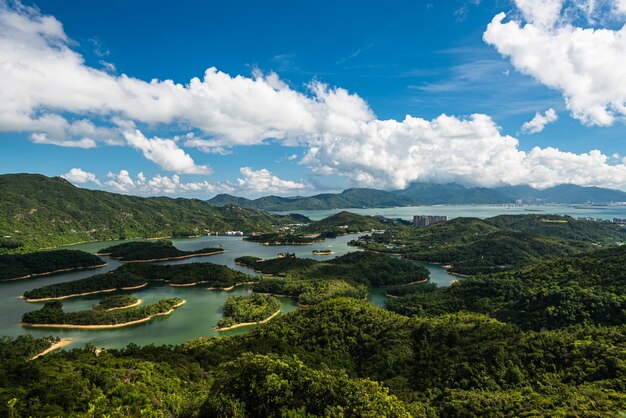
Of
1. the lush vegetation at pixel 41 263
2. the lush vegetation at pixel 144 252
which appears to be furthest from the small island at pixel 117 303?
the lush vegetation at pixel 144 252

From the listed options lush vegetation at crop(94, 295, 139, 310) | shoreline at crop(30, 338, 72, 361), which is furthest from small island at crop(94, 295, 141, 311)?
shoreline at crop(30, 338, 72, 361)

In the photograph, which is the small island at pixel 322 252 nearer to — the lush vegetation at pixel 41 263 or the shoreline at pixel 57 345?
the lush vegetation at pixel 41 263

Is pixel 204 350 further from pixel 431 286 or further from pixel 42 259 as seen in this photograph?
pixel 42 259

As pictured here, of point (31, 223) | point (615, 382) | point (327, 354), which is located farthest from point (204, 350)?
point (31, 223)

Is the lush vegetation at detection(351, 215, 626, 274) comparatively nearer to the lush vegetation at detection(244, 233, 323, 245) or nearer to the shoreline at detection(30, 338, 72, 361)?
the lush vegetation at detection(244, 233, 323, 245)

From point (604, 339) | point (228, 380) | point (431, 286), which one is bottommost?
point (431, 286)

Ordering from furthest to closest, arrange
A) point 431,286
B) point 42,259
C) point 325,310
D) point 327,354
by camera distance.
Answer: point 42,259
point 431,286
point 325,310
point 327,354
